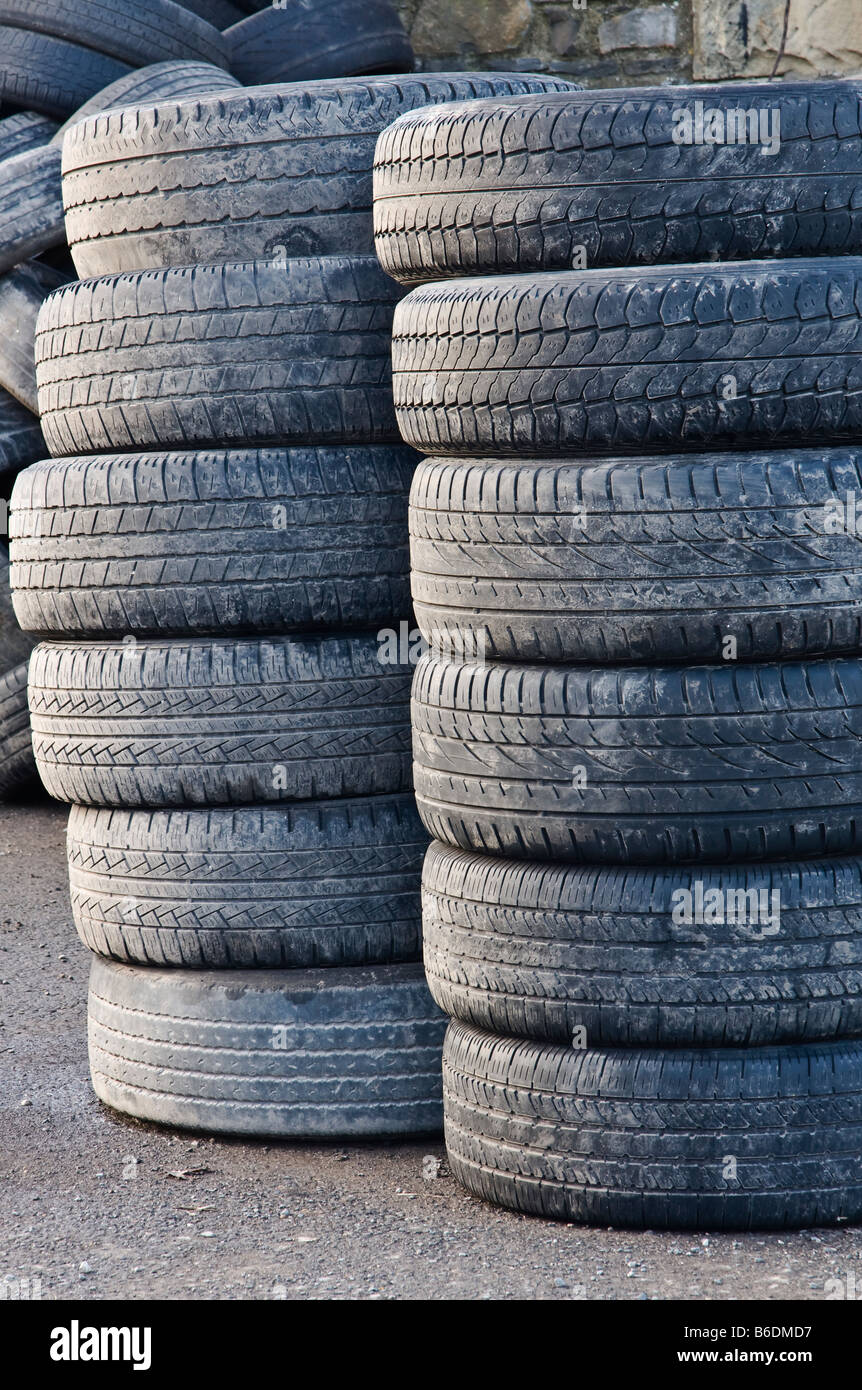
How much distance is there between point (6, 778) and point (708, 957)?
3.56 meters

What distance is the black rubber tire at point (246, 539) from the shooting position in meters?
3.04

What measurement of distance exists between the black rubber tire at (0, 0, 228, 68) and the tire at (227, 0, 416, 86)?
30cm

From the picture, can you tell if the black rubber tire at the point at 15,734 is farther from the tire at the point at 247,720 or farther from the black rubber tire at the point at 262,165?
the black rubber tire at the point at 262,165

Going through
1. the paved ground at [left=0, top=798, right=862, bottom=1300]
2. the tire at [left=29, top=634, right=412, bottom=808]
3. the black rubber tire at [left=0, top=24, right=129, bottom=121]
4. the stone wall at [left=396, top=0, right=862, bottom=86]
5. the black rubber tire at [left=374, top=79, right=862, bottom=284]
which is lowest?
the paved ground at [left=0, top=798, right=862, bottom=1300]

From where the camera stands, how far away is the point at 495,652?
102 inches

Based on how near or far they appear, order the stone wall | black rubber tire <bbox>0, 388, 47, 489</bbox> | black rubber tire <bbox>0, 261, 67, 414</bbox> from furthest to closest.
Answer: the stone wall
black rubber tire <bbox>0, 388, 47, 489</bbox>
black rubber tire <bbox>0, 261, 67, 414</bbox>

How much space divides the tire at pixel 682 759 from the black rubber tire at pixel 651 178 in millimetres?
672

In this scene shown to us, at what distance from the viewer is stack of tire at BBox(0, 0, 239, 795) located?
4.72 meters

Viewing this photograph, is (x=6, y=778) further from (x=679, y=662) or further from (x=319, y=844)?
(x=679, y=662)

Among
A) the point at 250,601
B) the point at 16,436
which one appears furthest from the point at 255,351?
the point at 16,436

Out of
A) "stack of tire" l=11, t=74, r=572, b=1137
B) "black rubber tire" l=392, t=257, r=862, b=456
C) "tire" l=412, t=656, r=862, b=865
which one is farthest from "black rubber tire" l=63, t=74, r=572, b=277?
"tire" l=412, t=656, r=862, b=865

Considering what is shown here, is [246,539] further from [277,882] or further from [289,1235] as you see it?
[289,1235]

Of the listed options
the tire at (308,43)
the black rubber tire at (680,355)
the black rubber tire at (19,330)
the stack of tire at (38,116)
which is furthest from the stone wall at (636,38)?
the black rubber tire at (680,355)

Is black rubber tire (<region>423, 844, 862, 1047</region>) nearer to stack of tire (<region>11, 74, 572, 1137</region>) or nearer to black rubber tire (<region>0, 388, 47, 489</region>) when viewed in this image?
stack of tire (<region>11, 74, 572, 1137</region>)
